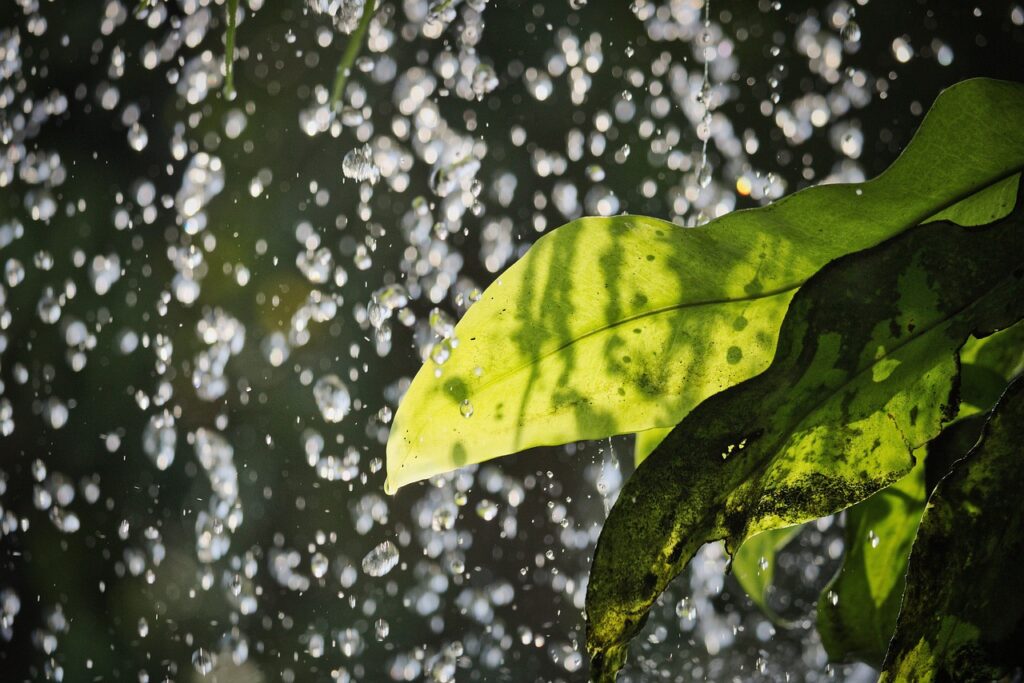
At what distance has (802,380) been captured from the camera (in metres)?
0.14

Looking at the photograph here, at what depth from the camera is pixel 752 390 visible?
135 mm

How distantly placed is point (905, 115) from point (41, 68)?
0.59 meters

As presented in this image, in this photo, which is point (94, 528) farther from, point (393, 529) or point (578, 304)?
point (578, 304)

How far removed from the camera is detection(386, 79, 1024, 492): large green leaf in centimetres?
16

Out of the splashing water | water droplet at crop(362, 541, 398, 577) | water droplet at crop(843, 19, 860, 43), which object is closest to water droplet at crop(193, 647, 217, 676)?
the splashing water

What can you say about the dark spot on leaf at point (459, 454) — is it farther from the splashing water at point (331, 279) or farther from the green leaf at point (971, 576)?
the splashing water at point (331, 279)

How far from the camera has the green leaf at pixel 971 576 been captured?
4.6 inches

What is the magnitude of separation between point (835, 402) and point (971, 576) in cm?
3

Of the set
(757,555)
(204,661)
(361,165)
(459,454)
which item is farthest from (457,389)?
(204,661)

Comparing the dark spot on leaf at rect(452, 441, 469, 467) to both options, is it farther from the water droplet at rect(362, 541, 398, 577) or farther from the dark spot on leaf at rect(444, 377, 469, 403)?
the water droplet at rect(362, 541, 398, 577)

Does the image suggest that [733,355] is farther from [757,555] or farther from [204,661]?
[204,661]

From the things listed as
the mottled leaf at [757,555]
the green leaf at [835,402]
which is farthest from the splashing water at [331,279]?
the green leaf at [835,402]

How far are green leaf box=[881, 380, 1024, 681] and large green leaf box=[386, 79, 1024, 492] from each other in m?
0.05

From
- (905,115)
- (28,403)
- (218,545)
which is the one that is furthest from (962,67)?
(28,403)
